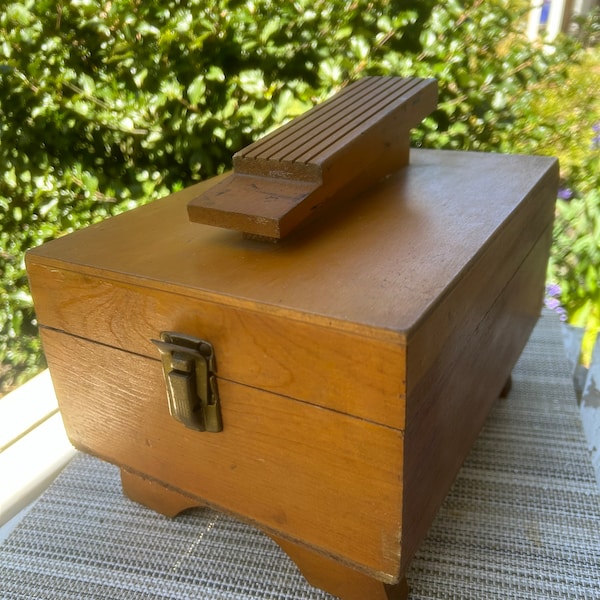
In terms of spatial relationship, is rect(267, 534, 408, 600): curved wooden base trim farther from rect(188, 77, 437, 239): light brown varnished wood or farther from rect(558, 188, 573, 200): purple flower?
rect(558, 188, 573, 200): purple flower

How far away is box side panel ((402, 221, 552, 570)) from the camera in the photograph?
0.66 m

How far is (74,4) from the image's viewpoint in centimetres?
140

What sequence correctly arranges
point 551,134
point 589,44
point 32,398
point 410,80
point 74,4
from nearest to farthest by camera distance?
point 410,80 → point 32,398 → point 74,4 → point 551,134 → point 589,44

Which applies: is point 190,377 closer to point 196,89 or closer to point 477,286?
point 477,286

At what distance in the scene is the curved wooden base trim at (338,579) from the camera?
75 centimetres

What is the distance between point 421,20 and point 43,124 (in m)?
0.96

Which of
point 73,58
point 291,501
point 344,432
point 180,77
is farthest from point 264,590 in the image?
point 73,58

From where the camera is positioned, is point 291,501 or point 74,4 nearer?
point 291,501

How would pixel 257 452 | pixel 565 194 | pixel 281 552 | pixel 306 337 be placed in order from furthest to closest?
pixel 565 194 < pixel 281 552 < pixel 257 452 < pixel 306 337

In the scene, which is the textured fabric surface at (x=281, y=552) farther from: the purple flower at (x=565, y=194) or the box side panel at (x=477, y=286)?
the purple flower at (x=565, y=194)

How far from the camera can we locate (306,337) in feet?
2.04

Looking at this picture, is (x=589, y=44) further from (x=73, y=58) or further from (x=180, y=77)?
(x=73, y=58)

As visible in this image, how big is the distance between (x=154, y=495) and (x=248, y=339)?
42 cm

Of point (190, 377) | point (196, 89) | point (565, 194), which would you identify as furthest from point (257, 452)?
point (565, 194)
